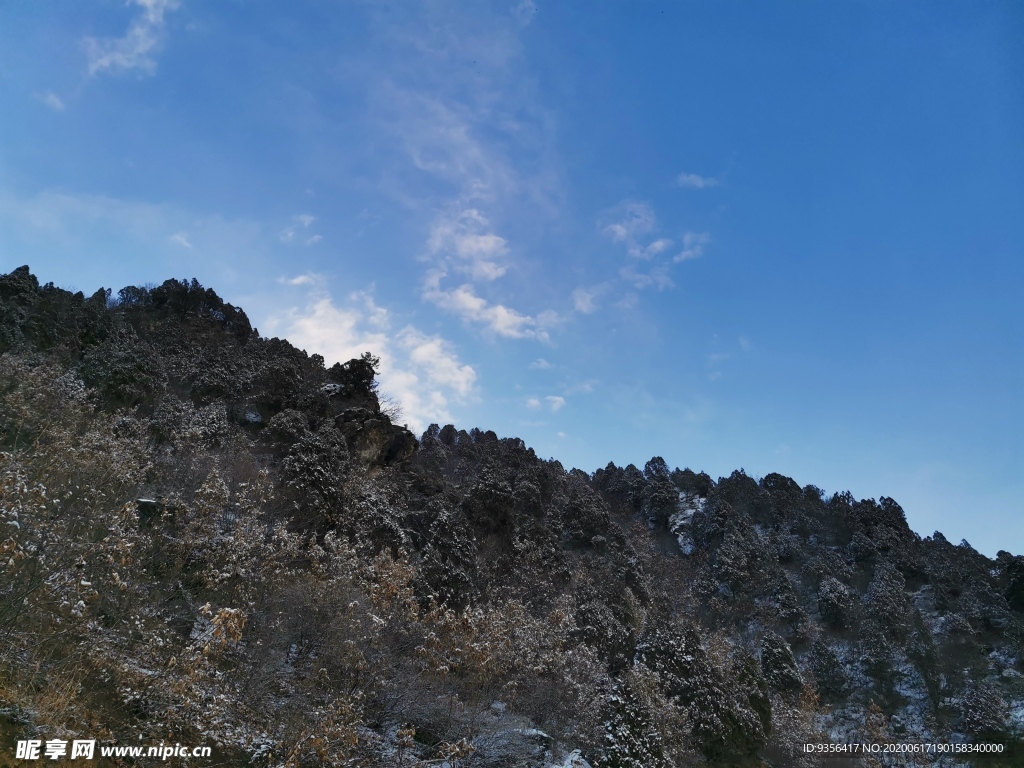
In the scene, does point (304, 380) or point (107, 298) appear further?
point (107, 298)

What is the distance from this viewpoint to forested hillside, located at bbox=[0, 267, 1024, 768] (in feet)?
33.5

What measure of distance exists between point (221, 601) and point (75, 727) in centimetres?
521

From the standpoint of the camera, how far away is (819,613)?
4947cm

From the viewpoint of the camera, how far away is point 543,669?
59.1 ft

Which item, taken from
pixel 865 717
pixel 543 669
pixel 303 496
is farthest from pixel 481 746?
pixel 865 717

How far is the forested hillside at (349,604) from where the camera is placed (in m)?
10.2

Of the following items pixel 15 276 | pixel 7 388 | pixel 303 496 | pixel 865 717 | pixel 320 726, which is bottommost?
pixel 865 717

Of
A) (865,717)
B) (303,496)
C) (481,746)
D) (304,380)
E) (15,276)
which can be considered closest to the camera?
(481,746)

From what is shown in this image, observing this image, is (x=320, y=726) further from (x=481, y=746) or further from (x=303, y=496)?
(x=303, y=496)

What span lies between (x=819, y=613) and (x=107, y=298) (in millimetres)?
66609

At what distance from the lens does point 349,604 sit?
15.1 m

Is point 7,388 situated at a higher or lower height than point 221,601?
higher

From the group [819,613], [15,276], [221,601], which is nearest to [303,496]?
[221,601]

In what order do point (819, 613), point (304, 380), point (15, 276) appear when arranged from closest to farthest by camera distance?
point (15, 276) → point (304, 380) → point (819, 613)
